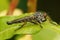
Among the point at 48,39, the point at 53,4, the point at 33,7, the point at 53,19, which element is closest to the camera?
the point at 48,39

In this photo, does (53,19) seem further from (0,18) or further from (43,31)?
(0,18)

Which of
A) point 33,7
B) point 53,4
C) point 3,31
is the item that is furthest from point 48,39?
point 53,4

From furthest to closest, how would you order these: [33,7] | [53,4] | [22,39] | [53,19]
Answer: [53,4] < [33,7] < [53,19] < [22,39]

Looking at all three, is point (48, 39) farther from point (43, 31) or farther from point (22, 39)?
point (22, 39)

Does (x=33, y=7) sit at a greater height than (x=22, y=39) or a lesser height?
greater

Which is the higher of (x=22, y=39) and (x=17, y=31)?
(x=17, y=31)

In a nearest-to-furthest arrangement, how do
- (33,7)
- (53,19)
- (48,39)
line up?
1. (48,39)
2. (53,19)
3. (33,7)

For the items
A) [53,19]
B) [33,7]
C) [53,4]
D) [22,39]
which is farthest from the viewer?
[53,4]

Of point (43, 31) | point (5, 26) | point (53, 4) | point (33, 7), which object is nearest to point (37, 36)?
point (43, 31)

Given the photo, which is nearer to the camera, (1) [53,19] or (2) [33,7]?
(1) [53,19]
